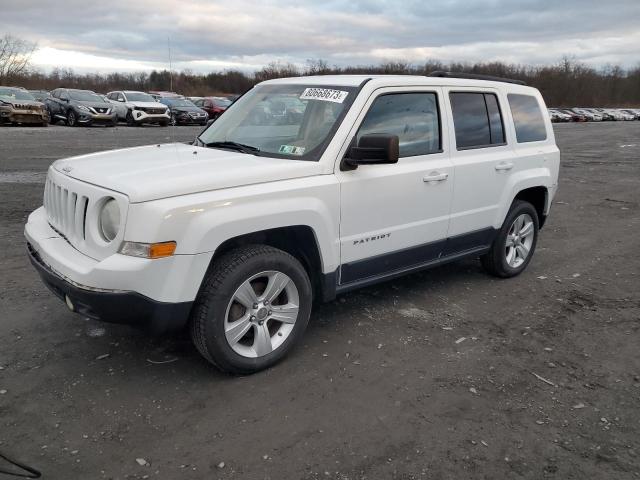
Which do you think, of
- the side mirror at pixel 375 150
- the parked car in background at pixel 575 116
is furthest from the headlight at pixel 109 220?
the parked car in background at pixel 575 116

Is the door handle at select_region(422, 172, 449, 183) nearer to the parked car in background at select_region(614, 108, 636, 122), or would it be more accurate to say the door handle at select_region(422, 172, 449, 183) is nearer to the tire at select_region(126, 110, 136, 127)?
the tire at select_region(126, 110, 136, 127)

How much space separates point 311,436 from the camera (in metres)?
2.96

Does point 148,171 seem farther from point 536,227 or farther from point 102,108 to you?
point 102,108

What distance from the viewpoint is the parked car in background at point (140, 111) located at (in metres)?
26.1

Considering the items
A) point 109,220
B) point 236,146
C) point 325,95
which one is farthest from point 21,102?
point 109,220

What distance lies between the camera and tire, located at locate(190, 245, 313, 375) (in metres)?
3.29

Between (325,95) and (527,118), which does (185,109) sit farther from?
(325,95)

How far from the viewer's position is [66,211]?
360 cm

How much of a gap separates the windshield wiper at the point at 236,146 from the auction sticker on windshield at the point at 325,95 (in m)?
0.61

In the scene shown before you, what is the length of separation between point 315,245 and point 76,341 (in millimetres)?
1880

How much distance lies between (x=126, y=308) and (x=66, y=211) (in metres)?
0.97

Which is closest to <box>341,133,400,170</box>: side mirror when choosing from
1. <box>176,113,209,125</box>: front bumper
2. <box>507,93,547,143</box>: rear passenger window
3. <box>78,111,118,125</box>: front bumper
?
<box>507,93,547,143</box>: rear passenger window

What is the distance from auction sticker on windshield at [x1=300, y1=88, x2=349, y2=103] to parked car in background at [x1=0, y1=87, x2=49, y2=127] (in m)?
22.4

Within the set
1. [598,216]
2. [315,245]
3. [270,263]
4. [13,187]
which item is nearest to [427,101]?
[315,245]
